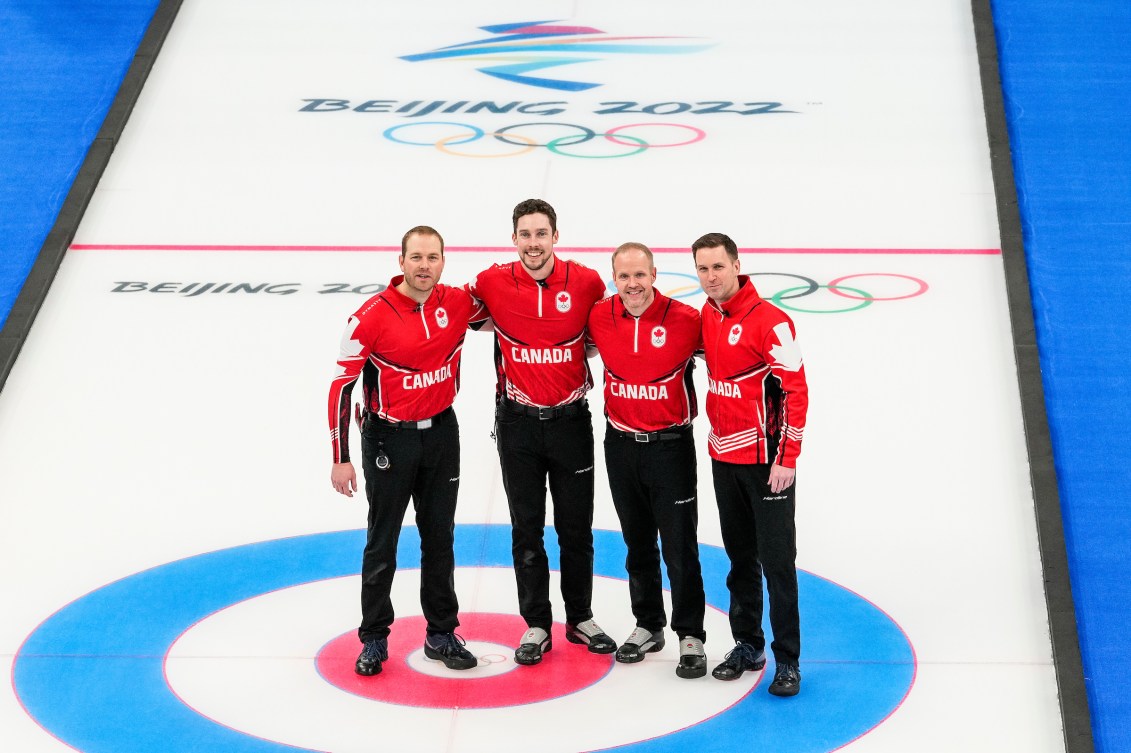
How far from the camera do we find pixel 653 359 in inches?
204

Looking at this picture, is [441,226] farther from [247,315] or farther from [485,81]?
[485,81]

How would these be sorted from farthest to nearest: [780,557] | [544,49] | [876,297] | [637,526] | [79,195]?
[544,49] < [79,195] < [876,297] < [637,526] < [780,557]

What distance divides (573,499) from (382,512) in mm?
707

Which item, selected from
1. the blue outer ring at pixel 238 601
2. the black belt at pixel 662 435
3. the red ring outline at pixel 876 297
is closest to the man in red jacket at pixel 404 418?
the black belt at pixel 662 435

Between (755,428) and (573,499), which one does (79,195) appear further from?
(755,428)

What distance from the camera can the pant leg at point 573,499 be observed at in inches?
210

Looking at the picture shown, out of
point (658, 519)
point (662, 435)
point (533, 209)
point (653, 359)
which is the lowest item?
point (658, 519)

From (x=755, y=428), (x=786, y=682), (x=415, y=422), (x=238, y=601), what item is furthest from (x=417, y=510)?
(x=786, y=682)

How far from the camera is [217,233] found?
351 inches

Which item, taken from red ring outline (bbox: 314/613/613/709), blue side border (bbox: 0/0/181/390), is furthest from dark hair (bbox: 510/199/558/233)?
blue side border (bbox: 0/0/181/390)

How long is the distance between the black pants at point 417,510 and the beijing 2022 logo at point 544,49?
5712 mm

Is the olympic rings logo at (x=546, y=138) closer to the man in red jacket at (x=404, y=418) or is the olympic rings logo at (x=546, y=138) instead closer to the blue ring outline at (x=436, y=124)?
the blue ring outline at (x=436, y=124)

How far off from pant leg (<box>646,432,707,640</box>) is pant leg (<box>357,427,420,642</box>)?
88cm

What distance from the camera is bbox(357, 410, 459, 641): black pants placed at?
5.26 m
